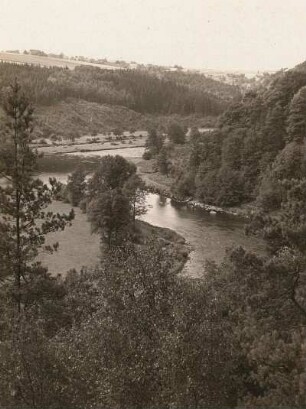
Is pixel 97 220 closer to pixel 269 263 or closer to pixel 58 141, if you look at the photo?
pixel 269 263

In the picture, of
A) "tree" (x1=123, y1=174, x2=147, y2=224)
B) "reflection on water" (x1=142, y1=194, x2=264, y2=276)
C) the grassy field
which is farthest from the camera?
"tree" (x1=123, y1=174, x2=147, y2=224)

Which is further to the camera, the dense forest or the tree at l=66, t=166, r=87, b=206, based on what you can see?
the tree at l=66, t=166, r=87, b=206

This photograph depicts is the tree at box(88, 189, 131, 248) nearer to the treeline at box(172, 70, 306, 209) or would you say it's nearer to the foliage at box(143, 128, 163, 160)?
the treeline at box(172, 70, 306, 209)

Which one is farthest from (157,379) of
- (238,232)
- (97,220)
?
(238,232)

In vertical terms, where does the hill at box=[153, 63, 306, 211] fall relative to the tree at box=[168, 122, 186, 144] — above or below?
above

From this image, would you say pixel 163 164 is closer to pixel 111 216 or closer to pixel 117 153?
pixel 117 153

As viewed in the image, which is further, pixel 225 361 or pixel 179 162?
pixel 179 162

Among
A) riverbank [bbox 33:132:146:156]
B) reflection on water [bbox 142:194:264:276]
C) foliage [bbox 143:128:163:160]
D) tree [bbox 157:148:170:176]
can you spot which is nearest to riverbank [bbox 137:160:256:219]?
tree [bbox 157:148:170:176]

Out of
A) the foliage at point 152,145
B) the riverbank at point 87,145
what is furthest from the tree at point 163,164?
the riverbank at point 87,145
